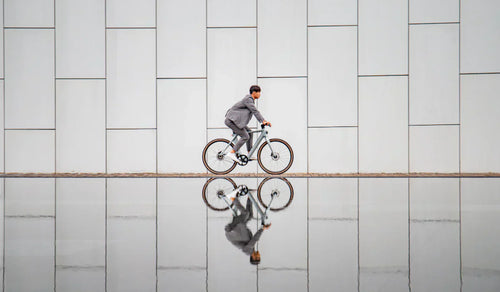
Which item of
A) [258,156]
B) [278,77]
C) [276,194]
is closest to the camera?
[276,194]

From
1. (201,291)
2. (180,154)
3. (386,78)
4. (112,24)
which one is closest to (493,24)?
(386,78)

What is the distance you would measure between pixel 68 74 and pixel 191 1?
353 centimetres

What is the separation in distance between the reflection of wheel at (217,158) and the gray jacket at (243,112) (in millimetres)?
648

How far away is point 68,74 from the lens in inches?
467

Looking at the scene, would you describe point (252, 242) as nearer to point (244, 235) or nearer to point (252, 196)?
point (244, 235)

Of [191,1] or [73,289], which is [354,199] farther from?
[191,1]

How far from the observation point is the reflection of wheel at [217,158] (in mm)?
10773

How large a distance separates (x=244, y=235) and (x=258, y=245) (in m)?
0.41

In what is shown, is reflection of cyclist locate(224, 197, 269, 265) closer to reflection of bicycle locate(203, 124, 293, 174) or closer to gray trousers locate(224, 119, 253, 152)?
gray trousers locate(224, 119, 253, 152)

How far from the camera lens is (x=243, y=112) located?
34.0 ft

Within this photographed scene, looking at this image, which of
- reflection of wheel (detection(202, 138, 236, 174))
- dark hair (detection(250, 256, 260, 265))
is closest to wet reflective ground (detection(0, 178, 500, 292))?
dark hair (detection(250, 256, 260, 265))

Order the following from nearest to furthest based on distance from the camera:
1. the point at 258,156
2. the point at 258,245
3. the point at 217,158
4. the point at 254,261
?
the point at 254,261, the point at 258,245, the point at 258,156, the point at 217,158

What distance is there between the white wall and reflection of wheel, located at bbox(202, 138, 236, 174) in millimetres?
828

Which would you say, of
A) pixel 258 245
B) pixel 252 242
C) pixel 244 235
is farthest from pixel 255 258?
pixel 244 235
